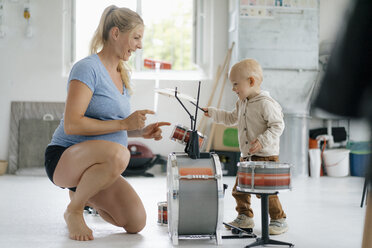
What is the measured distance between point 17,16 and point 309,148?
162 inches

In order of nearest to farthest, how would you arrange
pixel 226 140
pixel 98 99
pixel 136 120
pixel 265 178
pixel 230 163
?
pixel 265 178
pixel 136 120
pixel 98 99
pixel 230 163
pixel 226 140

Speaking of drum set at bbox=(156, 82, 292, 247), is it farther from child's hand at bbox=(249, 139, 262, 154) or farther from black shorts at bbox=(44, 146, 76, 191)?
black shorts at bbox=(44, 146, 76, 191)

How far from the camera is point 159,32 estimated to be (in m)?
6.63

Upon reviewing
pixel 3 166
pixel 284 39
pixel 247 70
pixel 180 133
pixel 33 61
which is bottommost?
pixel 3 166

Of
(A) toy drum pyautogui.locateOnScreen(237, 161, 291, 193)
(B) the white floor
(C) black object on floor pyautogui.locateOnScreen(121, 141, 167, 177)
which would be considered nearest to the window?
(C) black object on floor pyautogui.locateOnScreen(121, 141, 167, 177)

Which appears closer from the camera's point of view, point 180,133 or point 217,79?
point 180,133

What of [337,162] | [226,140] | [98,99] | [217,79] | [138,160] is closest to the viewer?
[98,99]

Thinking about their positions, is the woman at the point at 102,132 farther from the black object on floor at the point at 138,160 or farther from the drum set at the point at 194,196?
the black object on floor at the point at 138,160

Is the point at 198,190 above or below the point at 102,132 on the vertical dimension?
below

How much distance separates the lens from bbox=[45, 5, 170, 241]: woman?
2426 mm

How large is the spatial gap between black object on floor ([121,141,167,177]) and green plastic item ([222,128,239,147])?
36.8 inches

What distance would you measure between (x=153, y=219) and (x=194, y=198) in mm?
824

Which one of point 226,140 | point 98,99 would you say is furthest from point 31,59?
point 98,99

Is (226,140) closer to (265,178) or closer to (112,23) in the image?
(112,23)
